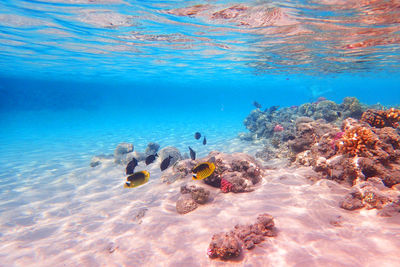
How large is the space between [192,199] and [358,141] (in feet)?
15.4

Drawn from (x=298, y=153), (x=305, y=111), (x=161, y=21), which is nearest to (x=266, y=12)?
(x=161, y=21)

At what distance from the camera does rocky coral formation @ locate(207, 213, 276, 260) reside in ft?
10.6

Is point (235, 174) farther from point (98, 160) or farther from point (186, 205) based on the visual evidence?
point (98, 160)

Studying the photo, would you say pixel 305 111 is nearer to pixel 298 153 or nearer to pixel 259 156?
pixel 259 156

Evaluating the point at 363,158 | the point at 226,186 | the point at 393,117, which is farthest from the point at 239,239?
the point at 393,117

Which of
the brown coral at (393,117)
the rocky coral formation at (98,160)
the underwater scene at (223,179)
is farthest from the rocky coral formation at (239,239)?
the rocky coral formation at (98,160)

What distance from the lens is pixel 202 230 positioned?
4.27 meters

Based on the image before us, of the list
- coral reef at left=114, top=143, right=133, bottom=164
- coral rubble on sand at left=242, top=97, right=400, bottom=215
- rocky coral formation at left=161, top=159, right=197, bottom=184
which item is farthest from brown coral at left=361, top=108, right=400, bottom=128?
coral reef at left=114, top=143, right=133, bottom=164

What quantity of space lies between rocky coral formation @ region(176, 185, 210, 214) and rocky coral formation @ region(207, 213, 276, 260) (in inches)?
70.4

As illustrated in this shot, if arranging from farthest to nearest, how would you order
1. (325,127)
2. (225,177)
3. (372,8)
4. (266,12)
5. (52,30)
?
(52,30)
(266,12)
(372,8)
(325,127)
(225,177)

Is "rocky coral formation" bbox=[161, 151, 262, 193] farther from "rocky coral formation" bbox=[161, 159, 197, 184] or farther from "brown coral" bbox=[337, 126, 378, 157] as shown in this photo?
"brown coral" bbox=[337, 126, 378, 157]

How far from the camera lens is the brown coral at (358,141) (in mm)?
5511

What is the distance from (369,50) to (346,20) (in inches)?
365

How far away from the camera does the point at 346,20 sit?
1202cm
